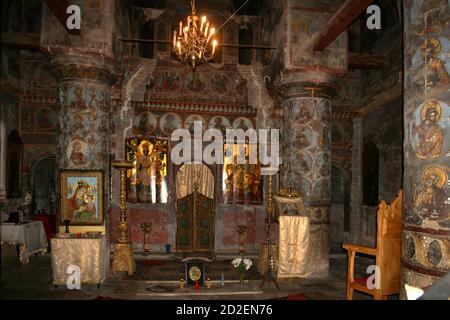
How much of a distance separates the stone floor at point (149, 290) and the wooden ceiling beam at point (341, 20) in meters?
5.12

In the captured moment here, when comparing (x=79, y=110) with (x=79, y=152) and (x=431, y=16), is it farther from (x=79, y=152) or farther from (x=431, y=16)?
(x=431, y=16)

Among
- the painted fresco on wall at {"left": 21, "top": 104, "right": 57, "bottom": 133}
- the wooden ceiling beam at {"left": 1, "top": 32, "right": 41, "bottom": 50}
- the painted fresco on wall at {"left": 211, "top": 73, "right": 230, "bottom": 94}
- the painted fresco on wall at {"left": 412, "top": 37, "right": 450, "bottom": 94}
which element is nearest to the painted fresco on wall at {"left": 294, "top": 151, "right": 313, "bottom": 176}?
the painted fresco on wall at {"left": 211, "top": 73, "right": 230, "bottom": 94}

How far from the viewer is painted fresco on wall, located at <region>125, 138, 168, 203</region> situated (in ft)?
31.9

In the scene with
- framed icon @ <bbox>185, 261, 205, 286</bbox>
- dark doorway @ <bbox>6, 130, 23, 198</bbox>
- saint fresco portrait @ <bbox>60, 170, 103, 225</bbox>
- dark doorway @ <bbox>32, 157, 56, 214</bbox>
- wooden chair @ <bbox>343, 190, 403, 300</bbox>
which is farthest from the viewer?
dark doorway @ <bbox>32, 157, 56, 214</bbox>

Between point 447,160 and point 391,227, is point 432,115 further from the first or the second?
point 391,227

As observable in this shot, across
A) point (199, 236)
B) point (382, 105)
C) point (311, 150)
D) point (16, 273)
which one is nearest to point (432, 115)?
point (311, 150)

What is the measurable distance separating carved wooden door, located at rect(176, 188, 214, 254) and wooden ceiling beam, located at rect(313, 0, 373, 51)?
207 inches

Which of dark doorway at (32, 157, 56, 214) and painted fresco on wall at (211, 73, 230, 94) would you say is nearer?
painted fresco on wall at (211, 73, 230, 94)

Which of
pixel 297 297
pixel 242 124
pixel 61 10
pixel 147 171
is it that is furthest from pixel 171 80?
pixel 297 297

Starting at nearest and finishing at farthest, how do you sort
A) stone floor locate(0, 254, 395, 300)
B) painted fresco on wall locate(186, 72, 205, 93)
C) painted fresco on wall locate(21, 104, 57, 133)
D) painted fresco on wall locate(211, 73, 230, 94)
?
stone floor locate(0, 254, 395, 300)
painted fresco on wall locate(21, 104, 57, 133)
painted fresco on wall locate(186, 72, 205, 93)
painted fresco on wall locate(211, 73, 230, 94)

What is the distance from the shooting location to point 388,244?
5094mm

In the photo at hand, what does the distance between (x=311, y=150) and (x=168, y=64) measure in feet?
16.4

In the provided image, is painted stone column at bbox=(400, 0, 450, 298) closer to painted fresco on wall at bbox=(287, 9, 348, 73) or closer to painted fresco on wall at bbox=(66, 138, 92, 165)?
painted fresco on wall at bbox=(287, 9, 348, 73)

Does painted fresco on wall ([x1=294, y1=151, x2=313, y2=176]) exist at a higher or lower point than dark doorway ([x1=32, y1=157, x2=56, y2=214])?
higher
